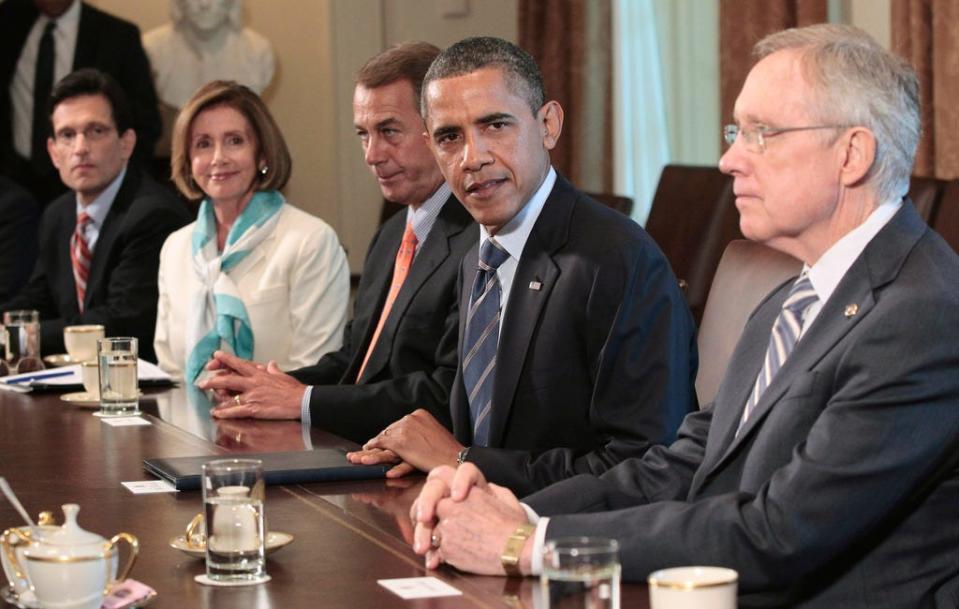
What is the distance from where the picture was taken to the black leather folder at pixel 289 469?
243 cm

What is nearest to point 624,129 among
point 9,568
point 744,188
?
point 744,188

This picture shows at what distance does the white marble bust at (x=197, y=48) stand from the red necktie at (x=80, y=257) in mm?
2105

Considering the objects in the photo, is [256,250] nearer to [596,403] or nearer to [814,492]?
[596,403]

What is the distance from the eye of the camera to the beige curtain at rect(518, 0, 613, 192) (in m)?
6.59

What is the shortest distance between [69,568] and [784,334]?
0.92m

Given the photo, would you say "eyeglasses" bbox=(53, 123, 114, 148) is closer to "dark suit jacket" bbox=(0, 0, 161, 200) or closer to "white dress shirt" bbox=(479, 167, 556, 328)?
"dark suit jacket" bbox=(0, 0, 161, 200)

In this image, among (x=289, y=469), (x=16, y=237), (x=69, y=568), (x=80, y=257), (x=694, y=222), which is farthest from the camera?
(x=16, y=237)

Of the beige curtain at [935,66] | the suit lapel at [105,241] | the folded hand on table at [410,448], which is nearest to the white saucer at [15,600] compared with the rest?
the folded hand on table at [410,448]

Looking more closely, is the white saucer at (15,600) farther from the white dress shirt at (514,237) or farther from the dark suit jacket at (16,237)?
the dark suit jacket at (16,237)

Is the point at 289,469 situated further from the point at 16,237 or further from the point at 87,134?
the point at 16,237

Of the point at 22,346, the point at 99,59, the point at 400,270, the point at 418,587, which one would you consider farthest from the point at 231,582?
the point at 99,59

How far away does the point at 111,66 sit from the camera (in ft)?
23.2

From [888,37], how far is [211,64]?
3.46 meters

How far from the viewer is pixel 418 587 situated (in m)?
1.82
